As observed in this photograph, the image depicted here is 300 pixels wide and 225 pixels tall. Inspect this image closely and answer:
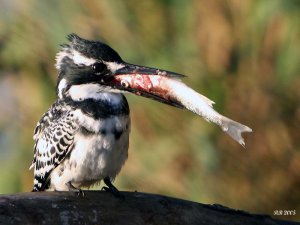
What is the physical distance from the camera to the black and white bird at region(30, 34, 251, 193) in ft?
11.6

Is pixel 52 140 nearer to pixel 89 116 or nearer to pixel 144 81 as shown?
pixel 89 116

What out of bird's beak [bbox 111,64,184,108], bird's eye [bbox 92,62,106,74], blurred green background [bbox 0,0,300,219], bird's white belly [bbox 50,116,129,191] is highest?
Answer: blurred green background [bbox 0,0,300,219]

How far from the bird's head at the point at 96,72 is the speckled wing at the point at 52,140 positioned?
0.09 metres

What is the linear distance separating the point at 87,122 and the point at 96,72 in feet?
0.68

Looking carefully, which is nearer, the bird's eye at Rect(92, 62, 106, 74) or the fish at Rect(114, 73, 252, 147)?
the fish at Rect(114, 73, 252, 147)

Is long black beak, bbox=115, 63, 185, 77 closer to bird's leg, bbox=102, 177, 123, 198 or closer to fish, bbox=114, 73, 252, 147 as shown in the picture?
fish, bbox=114, 73, 252, 147

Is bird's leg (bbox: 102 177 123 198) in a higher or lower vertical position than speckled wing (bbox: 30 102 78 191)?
lower

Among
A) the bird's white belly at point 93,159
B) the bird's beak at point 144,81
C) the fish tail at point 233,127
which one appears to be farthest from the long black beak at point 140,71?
the fish tail at point 233,127

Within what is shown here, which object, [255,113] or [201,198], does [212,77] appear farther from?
[201,198]

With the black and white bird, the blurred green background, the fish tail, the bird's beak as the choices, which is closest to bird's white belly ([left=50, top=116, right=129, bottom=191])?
the black and white bird

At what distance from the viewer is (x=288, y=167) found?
4820 millimetres

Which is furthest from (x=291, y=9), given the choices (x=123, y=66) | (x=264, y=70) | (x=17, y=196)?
(x=17, y=196)

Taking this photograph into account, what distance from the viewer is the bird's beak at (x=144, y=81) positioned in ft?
10.9

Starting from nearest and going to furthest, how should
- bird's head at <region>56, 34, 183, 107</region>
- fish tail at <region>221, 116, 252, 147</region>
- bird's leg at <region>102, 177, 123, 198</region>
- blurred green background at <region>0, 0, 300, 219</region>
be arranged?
fish tail at <region>221, 116, 252, 147</region>
bird's leg at <region>102, 177, 123, 198</region>
bird's head at <region>56, 34, 183, 107</region>
blurred green background at <region>0, 0, 300, 219</region>
